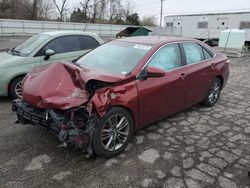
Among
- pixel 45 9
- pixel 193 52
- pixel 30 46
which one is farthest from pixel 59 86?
pixel 45 9

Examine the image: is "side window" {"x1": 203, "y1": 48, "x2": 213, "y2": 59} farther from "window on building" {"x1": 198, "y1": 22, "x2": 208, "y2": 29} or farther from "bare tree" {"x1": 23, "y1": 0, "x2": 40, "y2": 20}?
"bare tree" {"x1": 23, "y1": 0, "x2": 40, "y2": 20}

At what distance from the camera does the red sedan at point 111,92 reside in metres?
2.85

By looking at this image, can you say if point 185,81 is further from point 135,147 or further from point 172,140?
point 135,147

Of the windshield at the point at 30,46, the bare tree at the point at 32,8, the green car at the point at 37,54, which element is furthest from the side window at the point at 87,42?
the bare tree at the point at 32,8

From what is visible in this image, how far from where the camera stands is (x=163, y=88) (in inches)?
145

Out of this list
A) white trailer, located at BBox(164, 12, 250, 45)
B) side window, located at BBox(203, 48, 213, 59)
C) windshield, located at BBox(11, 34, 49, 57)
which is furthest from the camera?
white trailer, located at BBox(164, 12, 250, 45)

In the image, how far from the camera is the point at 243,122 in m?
4.50

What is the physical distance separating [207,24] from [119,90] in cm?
2266

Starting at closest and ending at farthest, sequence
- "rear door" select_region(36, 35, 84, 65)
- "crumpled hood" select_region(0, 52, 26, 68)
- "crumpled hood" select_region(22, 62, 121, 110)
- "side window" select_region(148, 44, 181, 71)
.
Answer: "crumpled hood" select_region(22, 62, 121, 110)
"side window" select_region(148, 44, 181, 71)
"crumpled hood" select_region(0, 52, 26, 68)
"rear door" select_region(36, 35, 84, 65)

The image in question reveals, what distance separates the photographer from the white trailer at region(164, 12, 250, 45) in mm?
20688

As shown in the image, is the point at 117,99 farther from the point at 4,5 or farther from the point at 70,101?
the point at 4,5

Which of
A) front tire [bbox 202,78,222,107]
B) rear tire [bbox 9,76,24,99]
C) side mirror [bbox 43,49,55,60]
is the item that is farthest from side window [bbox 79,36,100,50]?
front tire [bbox 202,78,222,107]

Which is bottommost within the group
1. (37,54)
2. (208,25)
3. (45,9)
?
(37,54)

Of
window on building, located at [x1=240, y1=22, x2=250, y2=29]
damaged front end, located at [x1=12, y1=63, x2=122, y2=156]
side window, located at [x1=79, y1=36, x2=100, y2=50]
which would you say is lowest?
damaged front end, located at [x1=12, y1=63, x2=122, y2=156]
